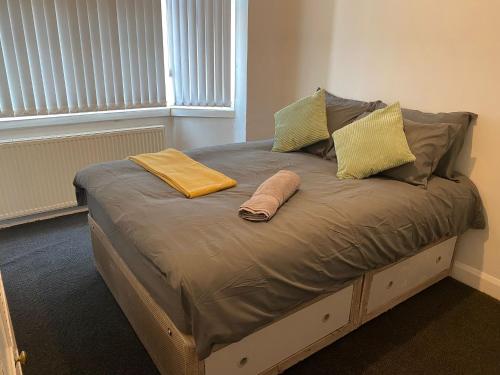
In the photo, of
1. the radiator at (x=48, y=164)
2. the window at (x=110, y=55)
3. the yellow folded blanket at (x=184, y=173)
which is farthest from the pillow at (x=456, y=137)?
the radiator at (x=48, y=164)

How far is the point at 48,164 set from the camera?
2.90m

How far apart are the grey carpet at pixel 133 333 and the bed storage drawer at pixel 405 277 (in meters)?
0.08

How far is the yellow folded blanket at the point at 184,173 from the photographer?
190 cm

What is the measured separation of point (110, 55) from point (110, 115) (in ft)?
1.54

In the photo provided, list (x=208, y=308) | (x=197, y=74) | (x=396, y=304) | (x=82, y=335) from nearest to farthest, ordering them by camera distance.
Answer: (x=208, y=308), (x=82, y=335), (x=396, y=304), (x=197, y=74)

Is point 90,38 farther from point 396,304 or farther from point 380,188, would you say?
point 396,304

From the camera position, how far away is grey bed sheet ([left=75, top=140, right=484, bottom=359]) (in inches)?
52.4

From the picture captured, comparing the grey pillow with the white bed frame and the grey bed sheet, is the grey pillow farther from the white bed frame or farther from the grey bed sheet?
the white bed frame

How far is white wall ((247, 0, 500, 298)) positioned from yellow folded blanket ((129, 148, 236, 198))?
130 cm

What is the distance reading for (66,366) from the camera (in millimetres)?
Answer: 1736

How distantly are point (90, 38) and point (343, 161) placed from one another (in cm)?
213

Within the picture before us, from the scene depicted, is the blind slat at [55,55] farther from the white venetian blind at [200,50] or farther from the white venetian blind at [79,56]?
the white venetian blind at [200,50]

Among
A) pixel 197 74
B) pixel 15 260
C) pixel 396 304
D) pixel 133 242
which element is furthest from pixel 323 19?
pixel 15 260

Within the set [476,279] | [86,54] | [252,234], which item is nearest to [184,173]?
[252,234]
